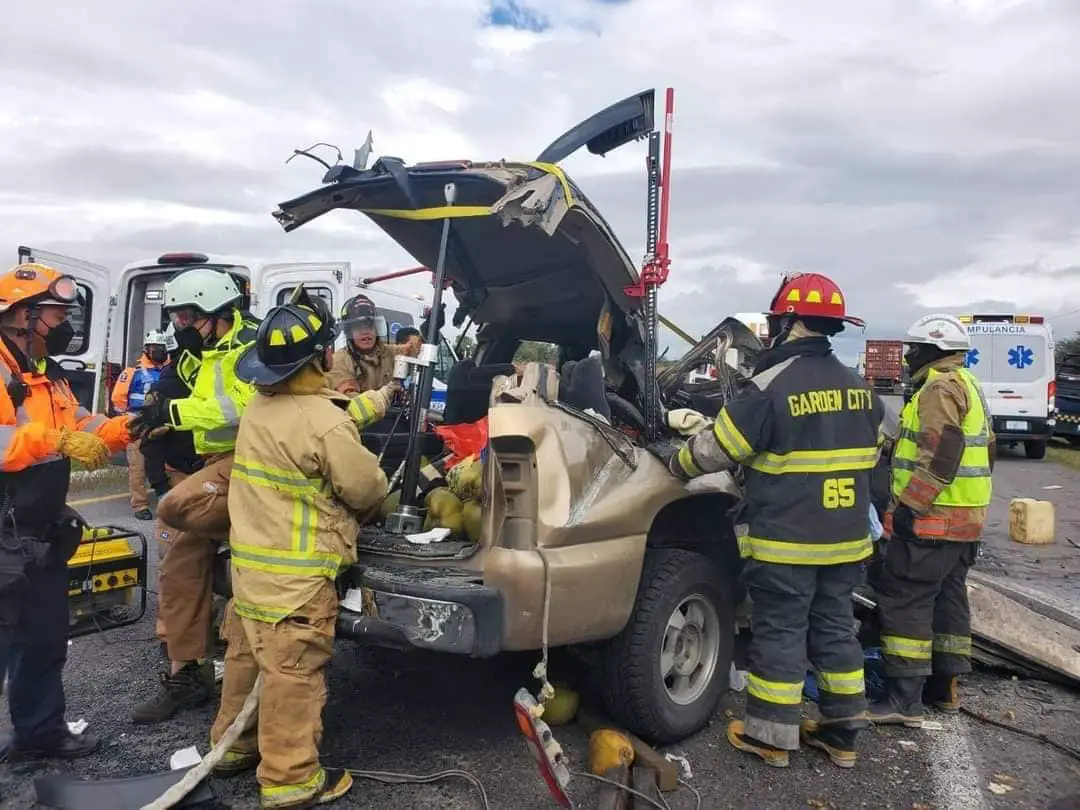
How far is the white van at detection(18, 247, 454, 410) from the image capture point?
28.8 ft

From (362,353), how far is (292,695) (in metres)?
2.79

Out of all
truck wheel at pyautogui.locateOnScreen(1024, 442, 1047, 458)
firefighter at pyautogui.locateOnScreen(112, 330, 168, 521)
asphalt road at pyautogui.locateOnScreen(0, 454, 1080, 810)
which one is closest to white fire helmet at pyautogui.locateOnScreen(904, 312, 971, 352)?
asphalt road at pyautogui.locateOnScreen(0, 454, 1080, 810)

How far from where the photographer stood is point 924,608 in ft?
13.5

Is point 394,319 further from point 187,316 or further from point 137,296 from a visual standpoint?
point 187,316

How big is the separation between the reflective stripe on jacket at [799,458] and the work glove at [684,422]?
0.40m

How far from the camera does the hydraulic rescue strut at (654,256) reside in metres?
4.14

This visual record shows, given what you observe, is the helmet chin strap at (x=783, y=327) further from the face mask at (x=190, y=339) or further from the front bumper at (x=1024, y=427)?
the front bumper at (x=1024, y=427)

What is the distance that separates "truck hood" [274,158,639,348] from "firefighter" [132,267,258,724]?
23.2 inches

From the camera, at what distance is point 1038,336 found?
50.1 ft

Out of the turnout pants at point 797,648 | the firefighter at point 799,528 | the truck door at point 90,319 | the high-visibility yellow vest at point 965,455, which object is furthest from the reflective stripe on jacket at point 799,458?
the truck door at point 90,319

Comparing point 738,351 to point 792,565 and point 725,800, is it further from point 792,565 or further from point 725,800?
point 725,800

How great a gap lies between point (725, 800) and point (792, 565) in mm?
964

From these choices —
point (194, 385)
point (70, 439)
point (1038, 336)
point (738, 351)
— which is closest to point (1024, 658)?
point (738, 351)

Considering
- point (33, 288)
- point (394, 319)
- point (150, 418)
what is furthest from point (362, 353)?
point (394, 319)
